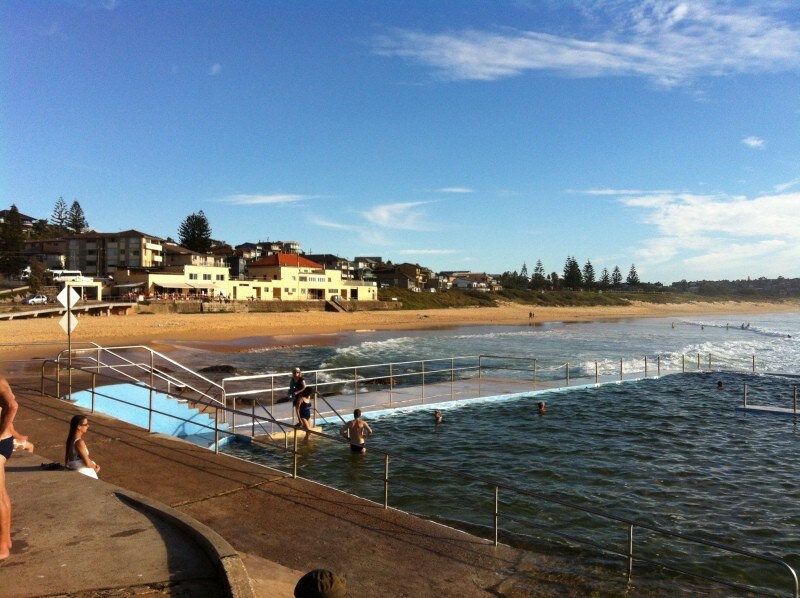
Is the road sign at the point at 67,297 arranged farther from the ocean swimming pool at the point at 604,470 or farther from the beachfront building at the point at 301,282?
the beachfront building at the point at 301,282

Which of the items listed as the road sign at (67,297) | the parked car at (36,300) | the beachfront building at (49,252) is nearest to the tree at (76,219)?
the beachfront building at (49,252)

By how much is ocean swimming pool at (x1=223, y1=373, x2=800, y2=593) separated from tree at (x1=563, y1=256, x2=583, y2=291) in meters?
171

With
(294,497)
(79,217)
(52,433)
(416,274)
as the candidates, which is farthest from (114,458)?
(79,217)

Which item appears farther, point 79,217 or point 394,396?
point 79,217

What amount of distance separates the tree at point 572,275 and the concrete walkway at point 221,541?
187 m

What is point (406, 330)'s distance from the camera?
62781 millimetres

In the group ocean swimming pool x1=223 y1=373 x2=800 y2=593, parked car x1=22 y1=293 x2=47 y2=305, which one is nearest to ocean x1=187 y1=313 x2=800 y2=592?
ocean swimming pool x1=223 y1=373 x2=800 y2=593

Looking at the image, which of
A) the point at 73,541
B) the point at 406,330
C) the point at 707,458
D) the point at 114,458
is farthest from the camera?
the point at 406,330

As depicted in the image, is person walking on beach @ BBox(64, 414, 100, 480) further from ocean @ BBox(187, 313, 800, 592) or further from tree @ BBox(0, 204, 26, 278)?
tree @ BBox(0, 204, 26, 278)

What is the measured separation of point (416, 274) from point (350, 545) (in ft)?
442

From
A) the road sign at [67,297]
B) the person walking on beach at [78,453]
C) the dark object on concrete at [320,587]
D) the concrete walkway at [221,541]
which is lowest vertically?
the concrete walkway at [221,541]

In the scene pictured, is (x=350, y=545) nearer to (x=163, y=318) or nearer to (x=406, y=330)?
(x=163, y=318)

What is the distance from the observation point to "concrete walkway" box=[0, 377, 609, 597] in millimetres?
4738

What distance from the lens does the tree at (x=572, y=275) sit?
186m
